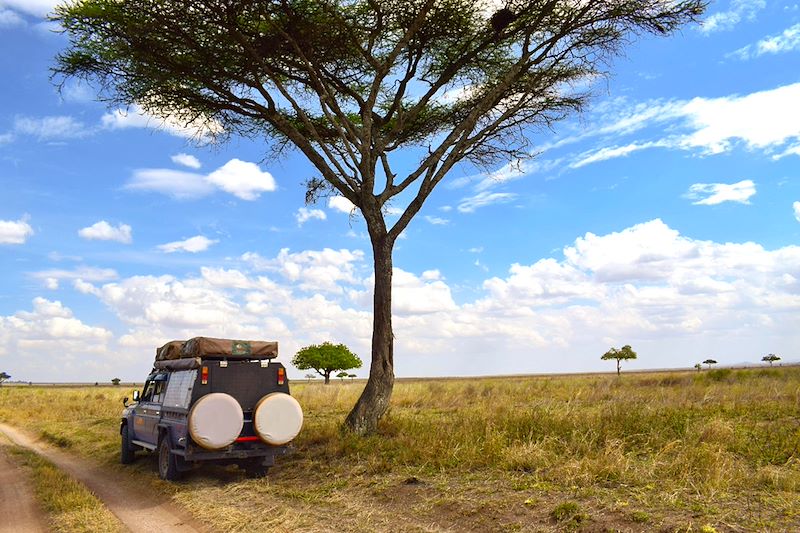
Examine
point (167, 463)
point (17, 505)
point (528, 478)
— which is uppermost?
point (528, 478)

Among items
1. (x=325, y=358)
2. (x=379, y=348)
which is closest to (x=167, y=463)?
(x=379, y=348)

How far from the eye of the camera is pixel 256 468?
40.5ft

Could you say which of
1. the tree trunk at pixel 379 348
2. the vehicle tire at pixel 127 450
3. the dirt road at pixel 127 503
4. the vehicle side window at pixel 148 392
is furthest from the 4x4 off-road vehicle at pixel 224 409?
the tree trunk at pixel 379 348

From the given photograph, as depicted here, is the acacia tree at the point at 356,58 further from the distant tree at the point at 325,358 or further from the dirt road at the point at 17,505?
the distant tree at the point at 325,358

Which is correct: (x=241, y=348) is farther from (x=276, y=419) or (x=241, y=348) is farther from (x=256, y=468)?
(x=256, y=468)

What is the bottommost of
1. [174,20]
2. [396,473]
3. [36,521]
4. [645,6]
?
[36,521]

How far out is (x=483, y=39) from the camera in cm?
1834

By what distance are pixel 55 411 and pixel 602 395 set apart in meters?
27.1

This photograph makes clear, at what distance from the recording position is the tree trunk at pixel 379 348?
598 inches

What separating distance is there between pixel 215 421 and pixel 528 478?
5647 millimetres

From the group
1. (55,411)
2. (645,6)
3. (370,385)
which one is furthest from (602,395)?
(55,411)

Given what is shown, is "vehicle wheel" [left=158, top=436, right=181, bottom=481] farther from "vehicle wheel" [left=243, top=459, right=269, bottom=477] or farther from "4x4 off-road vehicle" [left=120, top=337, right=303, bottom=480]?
"vehicle wheel" [left=243, top=459, right=269, bottom=477]

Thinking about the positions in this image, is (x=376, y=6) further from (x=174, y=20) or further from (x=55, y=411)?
(x=55, y=411)

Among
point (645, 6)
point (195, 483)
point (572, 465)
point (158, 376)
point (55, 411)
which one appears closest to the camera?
point (572, 465)
